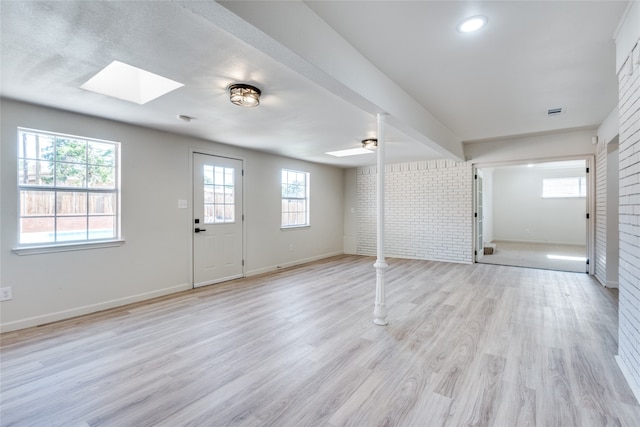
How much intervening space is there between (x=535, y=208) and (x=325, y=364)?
32.9 ft

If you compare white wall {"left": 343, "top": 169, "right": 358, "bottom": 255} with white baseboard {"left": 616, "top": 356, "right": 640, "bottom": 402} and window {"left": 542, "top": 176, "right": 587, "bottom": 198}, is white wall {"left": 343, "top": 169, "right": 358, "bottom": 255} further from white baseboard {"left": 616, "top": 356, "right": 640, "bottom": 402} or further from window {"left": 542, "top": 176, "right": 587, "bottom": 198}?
window {"left": 542, "top": 176, "right": 587, "bottom": 198}

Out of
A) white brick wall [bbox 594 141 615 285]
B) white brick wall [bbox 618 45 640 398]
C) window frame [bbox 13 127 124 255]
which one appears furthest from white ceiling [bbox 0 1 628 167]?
white brick wall [bbox 594 141 615 285]

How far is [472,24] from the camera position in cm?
200

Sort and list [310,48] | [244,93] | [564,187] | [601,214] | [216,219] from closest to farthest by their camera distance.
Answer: [310,48] → [244,93] → [601,214] → [216,219] → [564,187]

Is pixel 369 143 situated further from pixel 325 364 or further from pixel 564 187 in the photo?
pixel 564 187

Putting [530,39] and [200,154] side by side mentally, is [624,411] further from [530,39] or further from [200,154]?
[200,154]

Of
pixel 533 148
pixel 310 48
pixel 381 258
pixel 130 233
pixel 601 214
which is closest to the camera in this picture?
pixel 310 48

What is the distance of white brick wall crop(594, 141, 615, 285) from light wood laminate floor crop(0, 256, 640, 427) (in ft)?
3.18

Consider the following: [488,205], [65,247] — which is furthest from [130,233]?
[488,205]

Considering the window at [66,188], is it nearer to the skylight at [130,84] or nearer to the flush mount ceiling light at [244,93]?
the skylight at [130,84]

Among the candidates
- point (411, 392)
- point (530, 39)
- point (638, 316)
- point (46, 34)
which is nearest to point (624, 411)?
point (638, 316)

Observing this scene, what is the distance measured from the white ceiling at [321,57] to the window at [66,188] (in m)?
0.45

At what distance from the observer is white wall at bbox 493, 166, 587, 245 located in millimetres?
8938

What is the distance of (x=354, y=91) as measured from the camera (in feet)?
7.55
